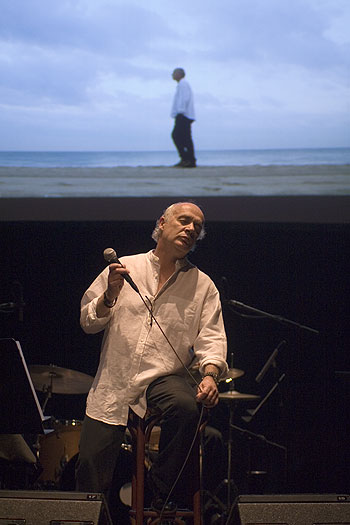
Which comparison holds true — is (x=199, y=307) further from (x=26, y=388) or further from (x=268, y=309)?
(x=268, y=309)

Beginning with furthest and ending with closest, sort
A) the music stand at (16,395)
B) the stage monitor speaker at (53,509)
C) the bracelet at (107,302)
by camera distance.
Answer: the bracelet at (107,302), the music stand at (16,395), the stage monitor speaker at (53,509)

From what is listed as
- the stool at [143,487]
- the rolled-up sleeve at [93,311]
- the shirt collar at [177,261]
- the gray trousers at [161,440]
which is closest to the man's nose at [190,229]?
the shirt collar at [177,261]

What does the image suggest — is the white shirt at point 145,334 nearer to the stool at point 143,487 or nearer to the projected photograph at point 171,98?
the stool at point 143,487

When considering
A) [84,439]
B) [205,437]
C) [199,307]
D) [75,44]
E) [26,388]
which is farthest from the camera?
[75,44]

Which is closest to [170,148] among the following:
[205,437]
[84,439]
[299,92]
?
[299,92]

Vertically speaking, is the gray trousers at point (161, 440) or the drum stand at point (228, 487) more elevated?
the gray trousers at point (161, 440)

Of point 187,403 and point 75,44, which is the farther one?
point 75,44

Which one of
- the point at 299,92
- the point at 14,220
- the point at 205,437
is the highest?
the point at 299,92

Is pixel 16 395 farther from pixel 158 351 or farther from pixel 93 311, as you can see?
pixel 158 351

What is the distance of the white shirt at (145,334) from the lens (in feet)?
8.30

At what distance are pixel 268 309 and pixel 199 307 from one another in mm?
1504

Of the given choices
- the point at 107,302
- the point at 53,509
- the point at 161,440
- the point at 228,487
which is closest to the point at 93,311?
the point at 107,302

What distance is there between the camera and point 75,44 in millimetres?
3758

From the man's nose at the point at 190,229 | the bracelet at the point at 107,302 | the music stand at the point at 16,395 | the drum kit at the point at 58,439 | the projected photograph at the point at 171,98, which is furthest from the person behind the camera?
the projected photograph at the point at 171,98
